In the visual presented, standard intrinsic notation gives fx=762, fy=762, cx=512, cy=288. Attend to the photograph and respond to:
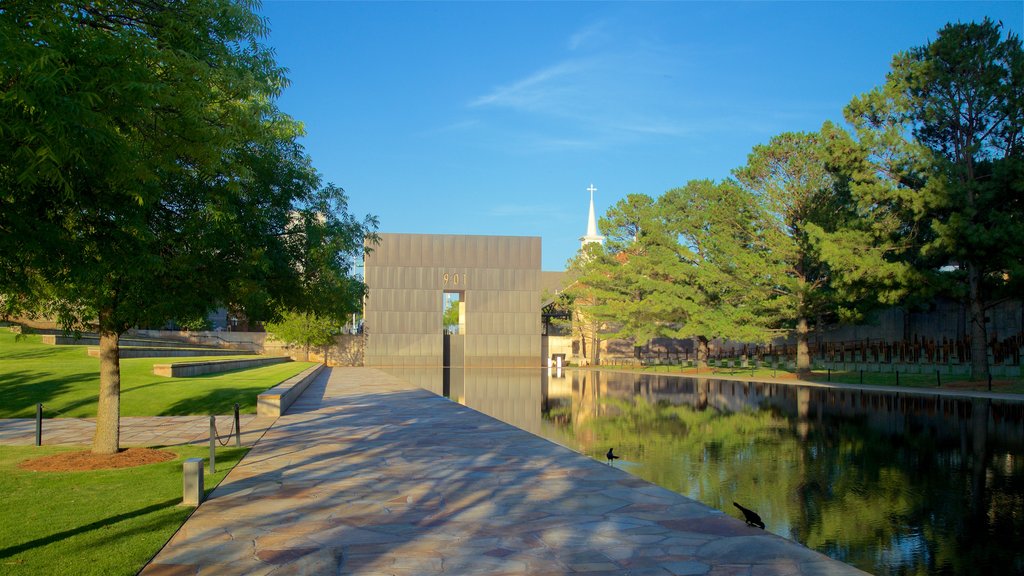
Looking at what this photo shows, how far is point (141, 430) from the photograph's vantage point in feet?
54.4

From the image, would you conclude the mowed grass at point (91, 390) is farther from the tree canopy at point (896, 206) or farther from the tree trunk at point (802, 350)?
the tree trunk at point (802, 350)

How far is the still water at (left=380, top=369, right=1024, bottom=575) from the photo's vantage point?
321 inches

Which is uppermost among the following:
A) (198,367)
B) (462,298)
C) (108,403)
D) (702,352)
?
(462,298)

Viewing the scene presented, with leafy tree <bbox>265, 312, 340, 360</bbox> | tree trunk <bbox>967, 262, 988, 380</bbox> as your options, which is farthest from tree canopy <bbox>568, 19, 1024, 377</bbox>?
leafy tree <bbox>265, 312, 340, 360</bbox>

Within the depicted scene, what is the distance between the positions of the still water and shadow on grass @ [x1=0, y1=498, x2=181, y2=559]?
269 inches

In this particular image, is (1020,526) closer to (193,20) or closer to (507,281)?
(193,20)

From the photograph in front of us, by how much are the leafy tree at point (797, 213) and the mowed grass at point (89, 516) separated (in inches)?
1436

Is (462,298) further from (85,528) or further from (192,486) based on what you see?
(85,528)

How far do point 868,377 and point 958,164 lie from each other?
12207 mm

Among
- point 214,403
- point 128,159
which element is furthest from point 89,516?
point 214,403

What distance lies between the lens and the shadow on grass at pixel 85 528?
277 inches

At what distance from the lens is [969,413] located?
70.9ft

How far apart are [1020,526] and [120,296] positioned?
493 inches

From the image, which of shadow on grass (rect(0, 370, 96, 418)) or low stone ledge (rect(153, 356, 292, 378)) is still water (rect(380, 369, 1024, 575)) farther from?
shadow on grass (rect(0, 370, 96, 418))
